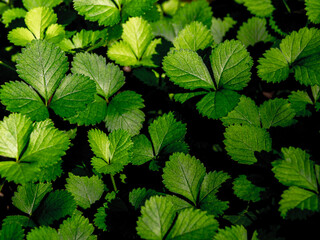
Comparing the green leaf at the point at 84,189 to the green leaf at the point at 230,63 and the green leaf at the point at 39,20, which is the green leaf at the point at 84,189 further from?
the green leaf at the point at 39,20

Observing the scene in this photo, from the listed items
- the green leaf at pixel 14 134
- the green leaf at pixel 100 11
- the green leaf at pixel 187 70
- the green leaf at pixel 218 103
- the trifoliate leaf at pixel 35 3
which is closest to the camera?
the green leaf at pixel 14 134

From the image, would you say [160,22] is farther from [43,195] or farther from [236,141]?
[43,195]

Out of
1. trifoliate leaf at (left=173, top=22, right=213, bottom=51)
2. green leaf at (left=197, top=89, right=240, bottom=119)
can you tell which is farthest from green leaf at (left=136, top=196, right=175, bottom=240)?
trifoliate leaf at (left=173, top=22, right=213, bottom=51)

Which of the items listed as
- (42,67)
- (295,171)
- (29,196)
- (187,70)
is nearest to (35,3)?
(42,67)

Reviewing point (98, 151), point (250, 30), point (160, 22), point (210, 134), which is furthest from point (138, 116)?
point (250, 30)

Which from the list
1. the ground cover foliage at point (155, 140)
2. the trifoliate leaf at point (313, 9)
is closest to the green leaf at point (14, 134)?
the ground cover foliage at point (155, 140)

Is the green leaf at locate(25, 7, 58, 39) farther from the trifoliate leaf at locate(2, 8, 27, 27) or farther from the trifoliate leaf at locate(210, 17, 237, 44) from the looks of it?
the trifoliate leaf at locate(210, 17, 237, 44)
